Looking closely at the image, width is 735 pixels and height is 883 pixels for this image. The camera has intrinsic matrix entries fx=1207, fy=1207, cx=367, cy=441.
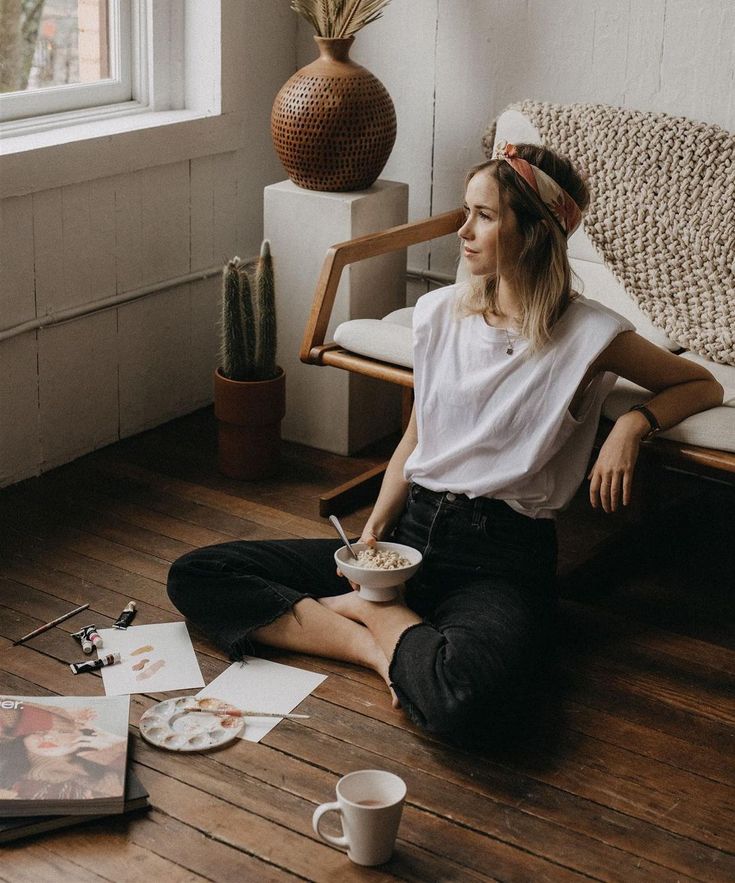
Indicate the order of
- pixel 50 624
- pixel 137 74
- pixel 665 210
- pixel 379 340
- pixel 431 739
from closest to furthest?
1. pixel 431 739
2. pixel 50 624
3. pixel 379 340
4. pixel 665 210
5. pixel 137 74

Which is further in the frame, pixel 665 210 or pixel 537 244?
pixel 665 210

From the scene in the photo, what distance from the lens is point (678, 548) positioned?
9.21 feet

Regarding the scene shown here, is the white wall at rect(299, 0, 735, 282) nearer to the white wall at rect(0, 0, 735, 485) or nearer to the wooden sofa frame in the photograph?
the white wall at rect(0, 0, 735, 485)

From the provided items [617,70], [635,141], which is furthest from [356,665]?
[617,70]

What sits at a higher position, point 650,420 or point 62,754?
point 650,420

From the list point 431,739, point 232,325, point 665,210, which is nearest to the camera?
point 431,739

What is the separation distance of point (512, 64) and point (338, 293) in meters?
0.78

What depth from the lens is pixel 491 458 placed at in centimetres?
221

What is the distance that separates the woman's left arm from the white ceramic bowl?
1.15 ft

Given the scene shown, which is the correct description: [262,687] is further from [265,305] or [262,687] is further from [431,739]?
[265,305]

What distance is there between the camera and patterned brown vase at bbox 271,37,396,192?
3037mm

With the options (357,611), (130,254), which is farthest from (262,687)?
(130,254)

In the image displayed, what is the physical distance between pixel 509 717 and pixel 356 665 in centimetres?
32

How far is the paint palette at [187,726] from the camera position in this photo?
201cm
